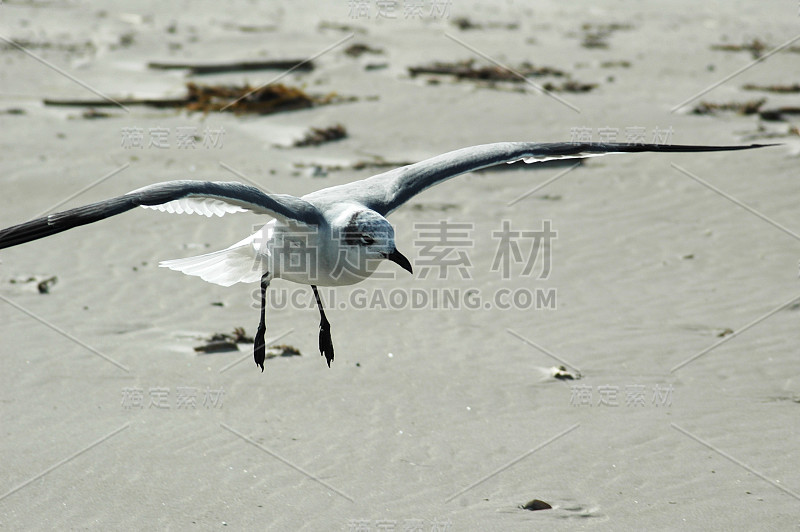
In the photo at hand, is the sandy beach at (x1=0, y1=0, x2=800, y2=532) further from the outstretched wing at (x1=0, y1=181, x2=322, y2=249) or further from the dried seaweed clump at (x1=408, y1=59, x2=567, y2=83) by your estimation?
the outstretched wing at (x1=0, y1=181, x2=322, y2=249)

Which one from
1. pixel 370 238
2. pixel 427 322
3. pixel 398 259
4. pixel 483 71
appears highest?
pixel 483 71

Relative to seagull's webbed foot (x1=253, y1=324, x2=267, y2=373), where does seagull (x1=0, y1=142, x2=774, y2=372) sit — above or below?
above

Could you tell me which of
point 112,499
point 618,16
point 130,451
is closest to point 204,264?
point 130,451

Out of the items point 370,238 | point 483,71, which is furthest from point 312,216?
point 483,71

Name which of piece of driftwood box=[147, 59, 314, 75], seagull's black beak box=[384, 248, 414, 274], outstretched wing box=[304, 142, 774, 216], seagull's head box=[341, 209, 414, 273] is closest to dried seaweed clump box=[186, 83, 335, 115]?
piece of driftwood box=[147, 59, 314, 75]

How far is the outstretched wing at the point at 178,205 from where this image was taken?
513 centimetres

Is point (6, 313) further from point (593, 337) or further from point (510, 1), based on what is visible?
point (510, 1)

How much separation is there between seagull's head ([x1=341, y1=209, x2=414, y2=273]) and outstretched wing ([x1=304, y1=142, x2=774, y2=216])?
46 cm

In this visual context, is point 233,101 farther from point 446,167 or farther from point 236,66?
point 446,167

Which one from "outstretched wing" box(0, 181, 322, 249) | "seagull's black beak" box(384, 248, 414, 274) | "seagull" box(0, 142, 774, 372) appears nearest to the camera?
"outstretched wing" box(0, 181, 322, 249)

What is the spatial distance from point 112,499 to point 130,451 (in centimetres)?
57

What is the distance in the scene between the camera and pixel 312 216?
641cm

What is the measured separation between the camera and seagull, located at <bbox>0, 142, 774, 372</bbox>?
5.46 meters

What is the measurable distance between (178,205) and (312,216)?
917mm
